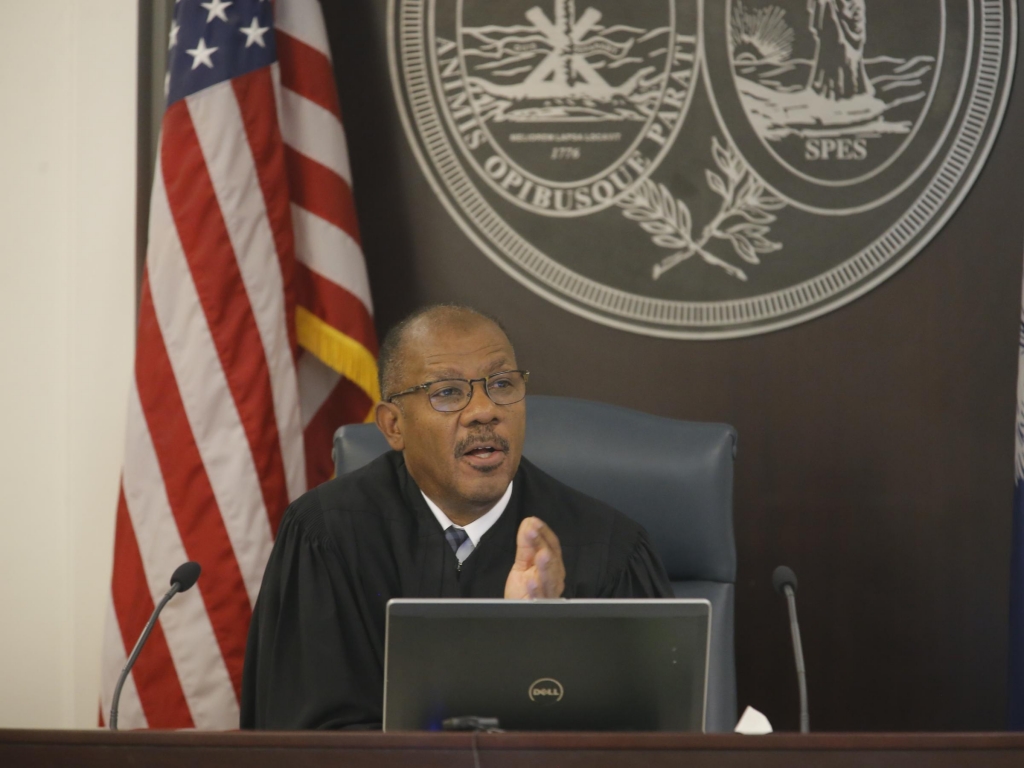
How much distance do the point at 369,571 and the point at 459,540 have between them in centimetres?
16

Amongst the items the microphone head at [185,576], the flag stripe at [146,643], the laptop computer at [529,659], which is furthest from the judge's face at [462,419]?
the flag stripe at [146,643]

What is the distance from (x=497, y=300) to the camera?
9.14 ft

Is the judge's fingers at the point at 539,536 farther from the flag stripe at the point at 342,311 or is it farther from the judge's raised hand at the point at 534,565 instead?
the flag stripe at the point at 342,311

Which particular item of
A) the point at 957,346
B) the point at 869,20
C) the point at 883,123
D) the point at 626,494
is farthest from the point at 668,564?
the point at 869,20

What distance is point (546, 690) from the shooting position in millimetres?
1238

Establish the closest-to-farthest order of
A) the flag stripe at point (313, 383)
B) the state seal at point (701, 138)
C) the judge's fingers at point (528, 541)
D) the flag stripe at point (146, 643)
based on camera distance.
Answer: the judge's fingers at point (528, 541) → the flag stripe at point (146, 643) → the state seal at point (701, 138) → the flag stripe at point (313, 383)

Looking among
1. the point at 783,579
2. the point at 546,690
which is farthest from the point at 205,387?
the point at 546,690

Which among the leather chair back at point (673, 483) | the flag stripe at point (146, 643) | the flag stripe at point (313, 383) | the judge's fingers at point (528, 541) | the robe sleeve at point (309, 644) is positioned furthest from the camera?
the flag stripe at point (313, 383)

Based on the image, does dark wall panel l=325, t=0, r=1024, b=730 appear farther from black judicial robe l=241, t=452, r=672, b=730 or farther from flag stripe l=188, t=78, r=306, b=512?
black judicial robe l=241, t=452, r=672, b=730

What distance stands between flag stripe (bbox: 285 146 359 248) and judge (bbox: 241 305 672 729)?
85 centimetres

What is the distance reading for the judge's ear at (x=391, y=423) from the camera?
1881 mm

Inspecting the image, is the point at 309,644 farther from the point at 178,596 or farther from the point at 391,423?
the point at 178,596

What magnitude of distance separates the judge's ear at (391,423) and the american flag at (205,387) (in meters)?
0.70

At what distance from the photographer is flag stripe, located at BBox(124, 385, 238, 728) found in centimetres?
247
